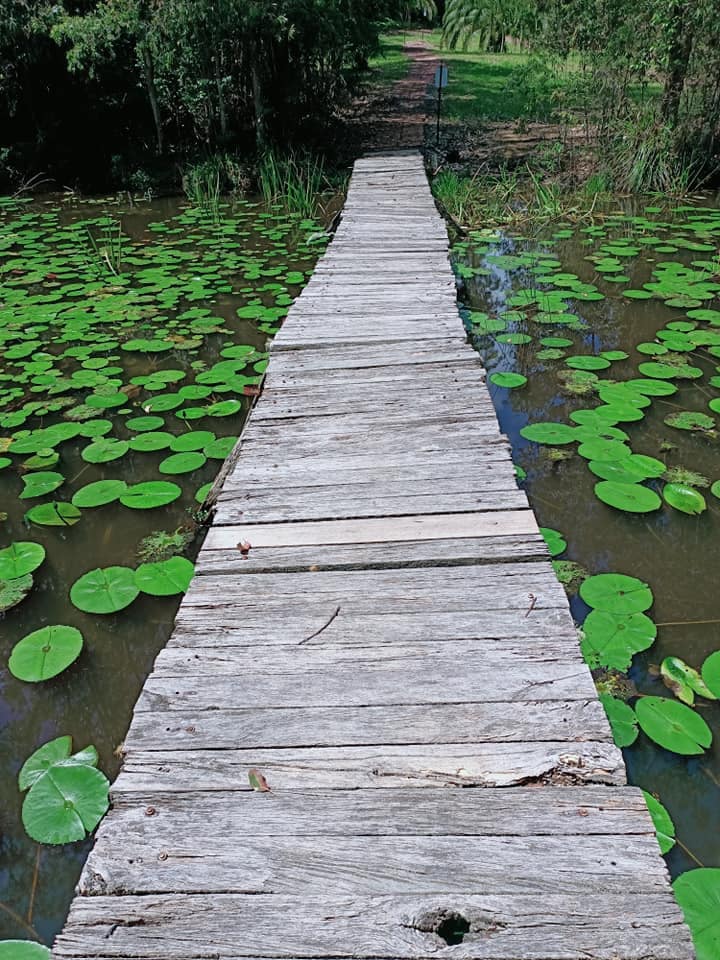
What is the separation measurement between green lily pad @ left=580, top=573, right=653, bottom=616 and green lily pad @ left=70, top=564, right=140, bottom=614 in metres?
1.34

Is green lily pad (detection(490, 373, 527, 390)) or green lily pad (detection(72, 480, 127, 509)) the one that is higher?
green lily pad (detection(490, 373, 527, 390))

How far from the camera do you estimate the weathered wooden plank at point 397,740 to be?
1096 millimetres

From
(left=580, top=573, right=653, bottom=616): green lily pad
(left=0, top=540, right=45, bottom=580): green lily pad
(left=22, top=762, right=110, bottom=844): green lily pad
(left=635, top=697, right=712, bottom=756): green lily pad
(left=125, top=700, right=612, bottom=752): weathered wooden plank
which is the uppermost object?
(left=125, top=700, right=612, bottom=752): weathered wooden plank

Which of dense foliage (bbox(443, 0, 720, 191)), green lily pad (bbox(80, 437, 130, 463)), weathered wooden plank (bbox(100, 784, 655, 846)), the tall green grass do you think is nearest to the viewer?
weathered wooden plank (bbox(100, 784, 655, 846))

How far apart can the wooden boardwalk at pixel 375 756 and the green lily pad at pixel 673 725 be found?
1.45ft

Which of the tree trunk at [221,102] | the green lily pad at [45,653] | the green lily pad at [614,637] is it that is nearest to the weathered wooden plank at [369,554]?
the green lily pad at [614,637]

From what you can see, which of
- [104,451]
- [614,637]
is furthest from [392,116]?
[614,637]

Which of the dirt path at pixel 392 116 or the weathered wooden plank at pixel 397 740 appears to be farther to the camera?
the dirt path at pixel 392 116

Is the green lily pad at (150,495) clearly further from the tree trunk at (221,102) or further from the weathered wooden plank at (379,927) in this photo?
→ the tree trunk at (221,102)

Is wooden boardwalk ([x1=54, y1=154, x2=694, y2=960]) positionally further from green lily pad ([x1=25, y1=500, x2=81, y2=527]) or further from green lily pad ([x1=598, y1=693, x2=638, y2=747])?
green lily pad ([x1=25, y1=500, x2=81, y2=527])

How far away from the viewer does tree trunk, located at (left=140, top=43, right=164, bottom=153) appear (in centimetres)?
696

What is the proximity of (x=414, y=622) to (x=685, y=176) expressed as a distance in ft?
22.4

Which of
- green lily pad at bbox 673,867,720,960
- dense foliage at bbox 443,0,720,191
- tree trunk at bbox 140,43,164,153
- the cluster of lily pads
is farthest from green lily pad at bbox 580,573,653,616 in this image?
tree trunk at bbox 140,43,164,153

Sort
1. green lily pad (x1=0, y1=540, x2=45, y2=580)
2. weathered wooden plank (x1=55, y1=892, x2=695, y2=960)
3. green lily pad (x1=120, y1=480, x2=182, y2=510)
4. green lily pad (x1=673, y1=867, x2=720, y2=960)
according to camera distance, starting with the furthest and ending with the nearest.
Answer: green lily pad (x1=120, y1=480, x2=182, y2=510) < green lily pad (x1=0, y1=540, x2=45, y2=580) < green lily pad (x1=673, y1=867, x2=720, y2=960) < weathered wooden plank (x1=55, y1=892, x2=695, y2=960)
